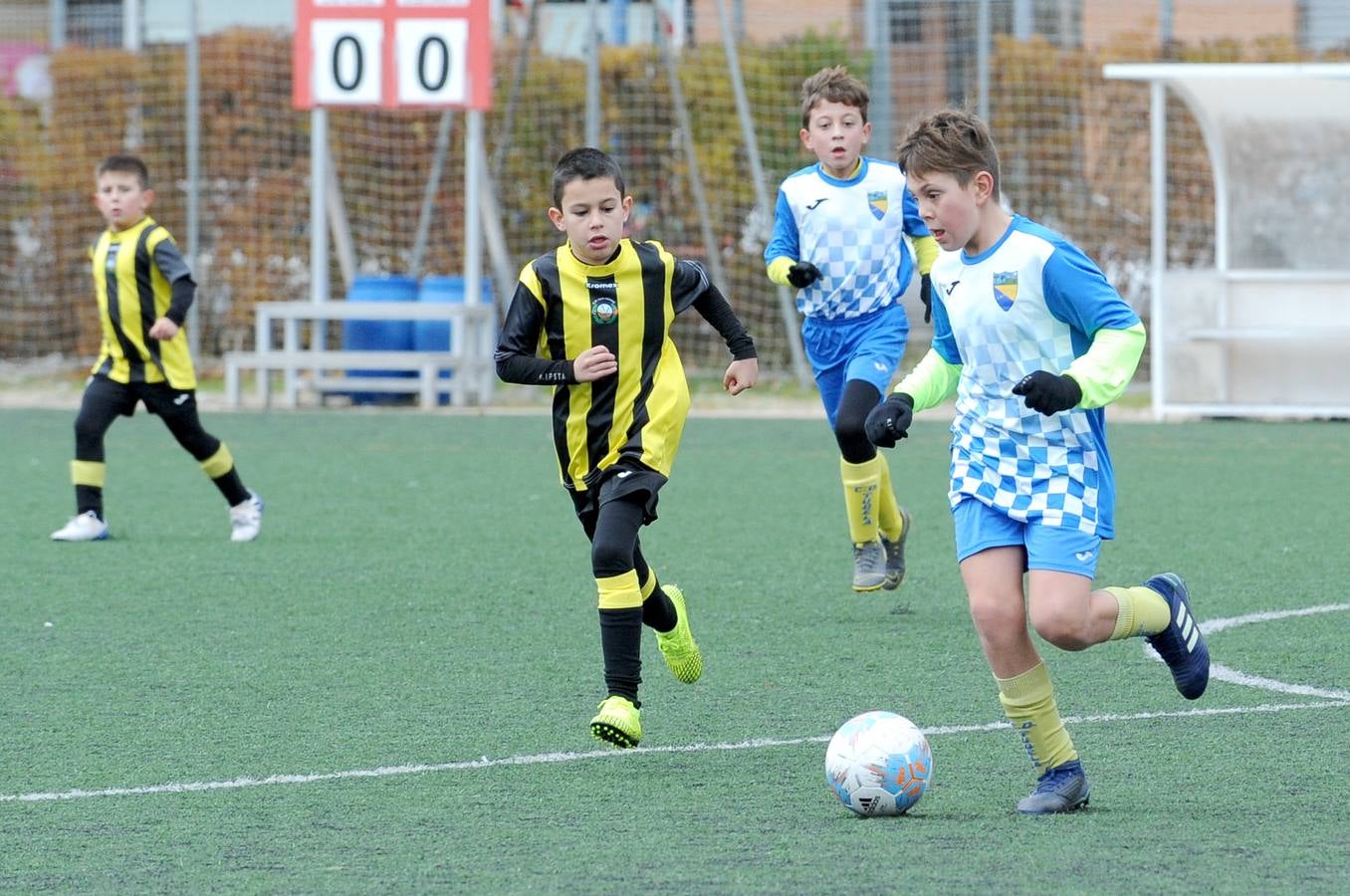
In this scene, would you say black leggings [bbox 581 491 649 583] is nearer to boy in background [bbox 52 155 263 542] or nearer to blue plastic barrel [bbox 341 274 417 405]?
boy in background [bbox 52 155 263 542]

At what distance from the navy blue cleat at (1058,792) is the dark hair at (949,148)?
1.24m

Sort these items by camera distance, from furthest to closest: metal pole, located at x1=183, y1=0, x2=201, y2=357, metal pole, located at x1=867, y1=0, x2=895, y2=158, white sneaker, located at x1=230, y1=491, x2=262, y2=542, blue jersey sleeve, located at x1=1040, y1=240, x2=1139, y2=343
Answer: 1. metal pole, located at x1=867, y1=0, x2=895, y2=158
2. metal pole, located at x1=183, y1=0, x2=201, y2=357
3. white sneaker, located at x1=230, y1=491, x2=262, y2=542
4. blue jersey sleeve, located at x1=1040, y1=240, x2=1139, y2=343

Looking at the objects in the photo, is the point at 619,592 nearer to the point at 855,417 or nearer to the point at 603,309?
the point at 603,309

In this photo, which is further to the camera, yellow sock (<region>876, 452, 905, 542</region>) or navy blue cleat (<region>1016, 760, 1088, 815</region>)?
yellow sock (<region>876, 452, 905, 542</region>)

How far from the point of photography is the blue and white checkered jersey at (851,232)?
763 cm

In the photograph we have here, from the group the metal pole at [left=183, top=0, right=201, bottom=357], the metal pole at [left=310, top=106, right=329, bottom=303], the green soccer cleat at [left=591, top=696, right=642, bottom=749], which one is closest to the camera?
the green soccer cleat at [left=591, top=696, right=642, bottom=749]

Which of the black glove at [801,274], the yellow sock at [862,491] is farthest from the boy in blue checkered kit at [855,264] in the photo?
the black glove at [801,274]

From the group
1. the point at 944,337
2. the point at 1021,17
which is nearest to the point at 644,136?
the point at 1021,17

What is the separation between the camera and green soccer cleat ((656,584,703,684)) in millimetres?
5719

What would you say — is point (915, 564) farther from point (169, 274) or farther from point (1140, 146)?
point (1140, 146)

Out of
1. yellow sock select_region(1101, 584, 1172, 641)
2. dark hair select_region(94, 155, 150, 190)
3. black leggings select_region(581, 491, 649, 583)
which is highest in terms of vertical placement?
dark hair select_region(94, 155, 150, 190)

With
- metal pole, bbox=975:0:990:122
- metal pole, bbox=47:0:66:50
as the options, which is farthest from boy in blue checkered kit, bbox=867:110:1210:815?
metal pole, bbox=47:0:66:50

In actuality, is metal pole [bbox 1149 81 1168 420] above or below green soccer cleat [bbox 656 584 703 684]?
above

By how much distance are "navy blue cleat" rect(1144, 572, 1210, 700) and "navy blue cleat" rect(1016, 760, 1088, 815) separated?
0.42 metres
